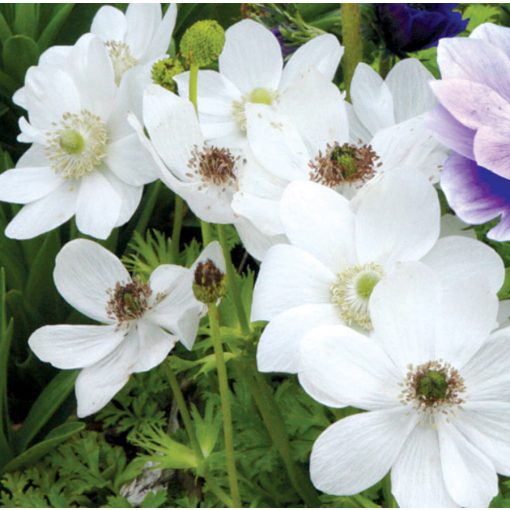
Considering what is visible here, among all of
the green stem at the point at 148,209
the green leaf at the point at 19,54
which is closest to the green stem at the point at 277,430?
the green stem at the point at 148,209

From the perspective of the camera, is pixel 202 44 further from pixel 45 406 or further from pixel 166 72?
pixel 45 406

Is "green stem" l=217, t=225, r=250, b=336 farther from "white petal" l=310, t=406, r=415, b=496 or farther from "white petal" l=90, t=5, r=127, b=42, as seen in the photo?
"white petal" l=90, t=5, r=127, b=42

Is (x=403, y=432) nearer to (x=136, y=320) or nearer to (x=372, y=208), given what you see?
(x=372, y=208)

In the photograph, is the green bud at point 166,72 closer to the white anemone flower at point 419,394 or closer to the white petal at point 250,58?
the white petal at point 250,58

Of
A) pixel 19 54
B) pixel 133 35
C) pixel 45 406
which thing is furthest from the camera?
pixel 19 54

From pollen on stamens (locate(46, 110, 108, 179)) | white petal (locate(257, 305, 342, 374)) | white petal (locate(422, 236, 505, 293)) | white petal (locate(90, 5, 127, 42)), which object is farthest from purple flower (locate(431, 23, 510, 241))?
white petal (locate(90, 5, 127, 42))

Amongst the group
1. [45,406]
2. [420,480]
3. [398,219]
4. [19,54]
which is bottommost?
[45,406]

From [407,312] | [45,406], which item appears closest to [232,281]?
[407,312]
